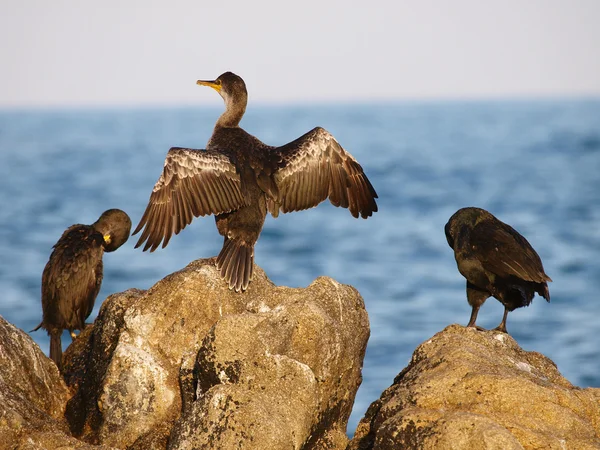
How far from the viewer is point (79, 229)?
8570 millimetres

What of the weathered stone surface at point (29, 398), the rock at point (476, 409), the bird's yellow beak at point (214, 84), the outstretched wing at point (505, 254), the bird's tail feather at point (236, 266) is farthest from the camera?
the bird's yellow beak at point (214, 84)

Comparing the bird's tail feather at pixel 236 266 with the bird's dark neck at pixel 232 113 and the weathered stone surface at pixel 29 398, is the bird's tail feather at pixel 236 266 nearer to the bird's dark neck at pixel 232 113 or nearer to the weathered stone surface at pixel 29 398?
the weathered stone surface at pixel 29 398

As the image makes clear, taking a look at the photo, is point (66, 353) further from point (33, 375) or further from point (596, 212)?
point (596, 212)

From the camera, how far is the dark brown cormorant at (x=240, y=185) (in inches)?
329

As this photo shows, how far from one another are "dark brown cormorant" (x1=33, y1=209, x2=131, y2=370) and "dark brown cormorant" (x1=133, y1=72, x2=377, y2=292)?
506mm

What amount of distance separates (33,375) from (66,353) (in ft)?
3.24

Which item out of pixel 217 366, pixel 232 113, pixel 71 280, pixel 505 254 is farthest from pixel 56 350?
pixel 505 254

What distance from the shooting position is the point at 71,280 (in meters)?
8.34

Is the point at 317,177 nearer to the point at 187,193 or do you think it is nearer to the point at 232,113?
the point at 232,113

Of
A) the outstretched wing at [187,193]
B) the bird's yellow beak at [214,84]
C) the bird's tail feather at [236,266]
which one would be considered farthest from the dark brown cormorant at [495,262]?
the bird's yellow beak at [214,84]

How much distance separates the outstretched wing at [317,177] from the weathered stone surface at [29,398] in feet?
8.94

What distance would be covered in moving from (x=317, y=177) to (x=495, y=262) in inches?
84.3

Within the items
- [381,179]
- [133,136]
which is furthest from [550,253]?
[133,136]

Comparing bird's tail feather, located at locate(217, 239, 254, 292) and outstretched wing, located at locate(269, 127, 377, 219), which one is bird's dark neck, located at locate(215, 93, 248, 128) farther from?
bird's tail feather, located at locate(217, 239, 254, 292)
